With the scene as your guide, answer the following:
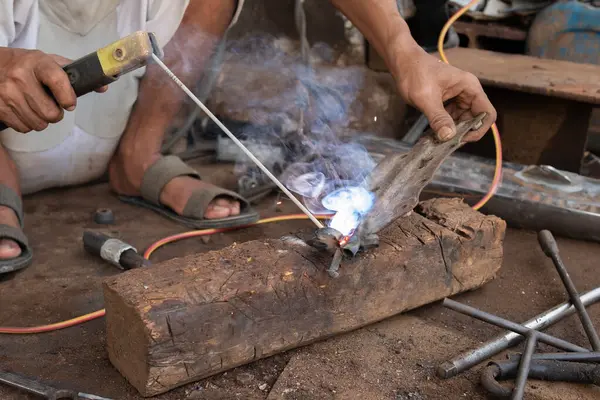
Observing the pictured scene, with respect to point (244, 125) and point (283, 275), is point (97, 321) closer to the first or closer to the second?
point (283, 275)

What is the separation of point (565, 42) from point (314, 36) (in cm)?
157

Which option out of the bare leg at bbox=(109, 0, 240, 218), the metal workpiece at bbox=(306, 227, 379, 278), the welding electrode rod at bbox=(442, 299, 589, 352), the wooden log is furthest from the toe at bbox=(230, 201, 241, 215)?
the welding electrode rod at bbox=(442, 299, 589, 352)

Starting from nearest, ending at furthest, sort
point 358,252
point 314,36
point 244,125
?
point 358,252, point 244,125, point 314,36

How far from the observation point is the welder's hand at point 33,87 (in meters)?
1.72

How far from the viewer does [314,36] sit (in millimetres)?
4039

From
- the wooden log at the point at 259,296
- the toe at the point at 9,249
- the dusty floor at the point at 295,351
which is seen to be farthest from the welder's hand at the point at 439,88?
the toe at the point at 9,249

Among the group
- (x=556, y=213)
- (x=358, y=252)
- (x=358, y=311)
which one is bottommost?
(x=556, y=213)

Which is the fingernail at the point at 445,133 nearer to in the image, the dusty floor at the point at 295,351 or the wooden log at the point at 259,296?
the wooden log at the point at 259,296

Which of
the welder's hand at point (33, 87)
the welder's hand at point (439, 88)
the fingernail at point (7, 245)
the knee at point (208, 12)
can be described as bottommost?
the fingernail at point (7, 245)

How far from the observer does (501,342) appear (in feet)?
6.00

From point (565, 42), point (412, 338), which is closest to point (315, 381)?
point (412, 338)

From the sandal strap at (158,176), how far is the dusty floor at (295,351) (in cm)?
10

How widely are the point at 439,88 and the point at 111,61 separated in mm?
1012

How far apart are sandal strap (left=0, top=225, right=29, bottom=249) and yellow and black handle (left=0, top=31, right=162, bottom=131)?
0.68m
